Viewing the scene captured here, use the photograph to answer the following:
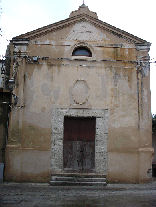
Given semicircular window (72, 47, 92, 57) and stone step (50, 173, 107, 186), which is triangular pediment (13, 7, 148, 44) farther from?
stone step (50, 173, 107, 186)

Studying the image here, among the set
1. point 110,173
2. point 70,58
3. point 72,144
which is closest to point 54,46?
point 70,58

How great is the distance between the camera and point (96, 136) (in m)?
12.6

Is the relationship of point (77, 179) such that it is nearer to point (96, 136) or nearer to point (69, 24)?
point (96, 136)

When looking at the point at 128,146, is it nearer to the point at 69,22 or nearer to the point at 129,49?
the point at 129,49

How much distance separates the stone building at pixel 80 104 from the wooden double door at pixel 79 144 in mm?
46

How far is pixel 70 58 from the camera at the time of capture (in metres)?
13.1

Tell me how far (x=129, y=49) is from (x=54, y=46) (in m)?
3.78

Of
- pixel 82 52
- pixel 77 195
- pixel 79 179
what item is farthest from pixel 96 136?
pixel 82 52

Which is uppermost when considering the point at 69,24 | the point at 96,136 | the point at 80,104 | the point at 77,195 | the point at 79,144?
the point at 69,24

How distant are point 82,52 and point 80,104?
2.77 m

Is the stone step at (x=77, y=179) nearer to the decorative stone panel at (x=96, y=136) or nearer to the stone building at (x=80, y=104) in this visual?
the stone building at (x=80, y=104)

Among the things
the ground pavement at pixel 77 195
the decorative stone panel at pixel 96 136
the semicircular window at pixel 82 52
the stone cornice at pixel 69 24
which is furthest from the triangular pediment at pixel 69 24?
the ground pavement at pixel 77 195

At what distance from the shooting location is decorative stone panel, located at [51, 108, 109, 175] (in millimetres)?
12250

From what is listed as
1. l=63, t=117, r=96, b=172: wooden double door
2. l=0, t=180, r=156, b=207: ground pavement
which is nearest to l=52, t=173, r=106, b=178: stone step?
l=63, t=117, r=96, b=172: wooden double door
